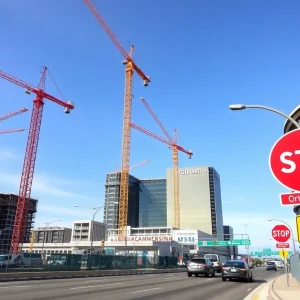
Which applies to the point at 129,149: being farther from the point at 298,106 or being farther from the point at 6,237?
the point at 6,237

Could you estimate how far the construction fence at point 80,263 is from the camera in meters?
31.6

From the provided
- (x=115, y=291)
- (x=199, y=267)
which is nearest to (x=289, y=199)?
(x=115, y=291)

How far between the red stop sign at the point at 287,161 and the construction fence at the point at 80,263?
29084mm

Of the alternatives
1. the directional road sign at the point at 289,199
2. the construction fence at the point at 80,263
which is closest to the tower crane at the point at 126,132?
the construction fence at the point at 80,263

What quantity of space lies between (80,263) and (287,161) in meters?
37.2

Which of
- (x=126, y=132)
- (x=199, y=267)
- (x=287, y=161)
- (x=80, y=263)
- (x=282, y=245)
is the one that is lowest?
(x=199, y=267)

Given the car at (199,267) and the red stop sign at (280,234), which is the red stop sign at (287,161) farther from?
the car at (199,267)

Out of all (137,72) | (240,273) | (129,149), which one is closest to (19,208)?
(129,149)

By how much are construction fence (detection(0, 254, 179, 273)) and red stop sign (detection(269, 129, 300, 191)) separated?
2908cm

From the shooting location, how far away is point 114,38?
9962cm

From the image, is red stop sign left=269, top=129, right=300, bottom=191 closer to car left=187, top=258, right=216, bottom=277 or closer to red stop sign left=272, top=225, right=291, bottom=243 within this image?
red stop sign left=272, top=225, right=291, bottom=243

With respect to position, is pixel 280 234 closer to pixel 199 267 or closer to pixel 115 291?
pixel 115 291

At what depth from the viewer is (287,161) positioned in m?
4.54

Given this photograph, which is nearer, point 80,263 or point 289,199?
point 289,199
